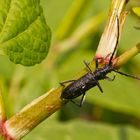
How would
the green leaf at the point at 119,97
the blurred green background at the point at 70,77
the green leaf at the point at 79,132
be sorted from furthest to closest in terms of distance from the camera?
the green leaf at the point at 119,97
the blurred green background at the point at 70,77
the green leaf at the point at 79,132

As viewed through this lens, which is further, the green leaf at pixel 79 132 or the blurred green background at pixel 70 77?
the blurred green background at pixel 70 77

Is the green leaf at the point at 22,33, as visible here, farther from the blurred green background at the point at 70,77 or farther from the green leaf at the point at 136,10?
the blurred green background at the point at 70,77

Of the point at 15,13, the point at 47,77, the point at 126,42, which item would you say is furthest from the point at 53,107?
the point at 126,42

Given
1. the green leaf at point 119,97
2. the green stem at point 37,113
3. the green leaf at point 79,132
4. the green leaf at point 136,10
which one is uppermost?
the green leaf at point 136,10

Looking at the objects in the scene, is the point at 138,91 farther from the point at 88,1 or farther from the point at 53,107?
the point at 53,107

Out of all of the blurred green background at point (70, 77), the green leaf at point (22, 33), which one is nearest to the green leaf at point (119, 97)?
the blurred green background at point (70, 77)

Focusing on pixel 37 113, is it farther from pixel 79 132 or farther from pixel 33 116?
pixel 79 132
